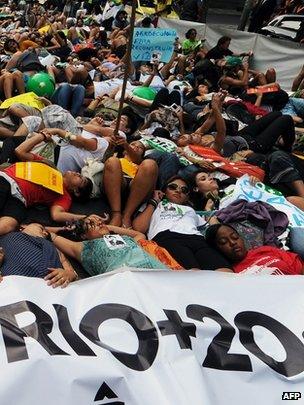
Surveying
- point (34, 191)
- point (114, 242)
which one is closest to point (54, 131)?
point (34, 191)

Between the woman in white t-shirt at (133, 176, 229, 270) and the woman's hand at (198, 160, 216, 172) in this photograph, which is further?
the woman's hand at (198, 160, 216, 172)

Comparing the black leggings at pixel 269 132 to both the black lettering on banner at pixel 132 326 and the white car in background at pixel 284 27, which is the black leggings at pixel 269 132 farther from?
the white car in background at pixel 284 27

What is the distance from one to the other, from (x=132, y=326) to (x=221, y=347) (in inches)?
19.8

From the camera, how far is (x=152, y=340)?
105 inches

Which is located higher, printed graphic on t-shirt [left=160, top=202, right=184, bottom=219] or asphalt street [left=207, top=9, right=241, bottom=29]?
printed graphic on t-shirt [left=160, top=202, right=184, bottom=219]

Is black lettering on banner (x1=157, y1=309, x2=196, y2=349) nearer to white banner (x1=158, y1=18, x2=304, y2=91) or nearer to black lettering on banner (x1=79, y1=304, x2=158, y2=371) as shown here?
black lettering on banner (x1=79, y1=304, x2=158, y2=371)

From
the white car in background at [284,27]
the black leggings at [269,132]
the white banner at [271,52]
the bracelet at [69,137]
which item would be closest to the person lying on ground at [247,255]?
the bracelet at [69,137]

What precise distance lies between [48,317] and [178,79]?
8.27 meters

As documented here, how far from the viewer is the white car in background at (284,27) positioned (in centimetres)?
1312

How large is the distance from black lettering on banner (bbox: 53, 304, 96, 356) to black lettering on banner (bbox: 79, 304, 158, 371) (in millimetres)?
56

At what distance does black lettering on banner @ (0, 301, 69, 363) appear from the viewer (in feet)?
7.93

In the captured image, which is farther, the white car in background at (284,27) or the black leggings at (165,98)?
the white car in background at (284,27)

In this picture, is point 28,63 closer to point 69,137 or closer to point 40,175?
point 69,137

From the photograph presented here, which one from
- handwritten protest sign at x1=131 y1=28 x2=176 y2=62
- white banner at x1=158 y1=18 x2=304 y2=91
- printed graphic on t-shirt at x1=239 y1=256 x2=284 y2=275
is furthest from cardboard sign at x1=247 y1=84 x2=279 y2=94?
printed graphic on t-shirt at x1=239 y1=256 x2=284 y2=275
